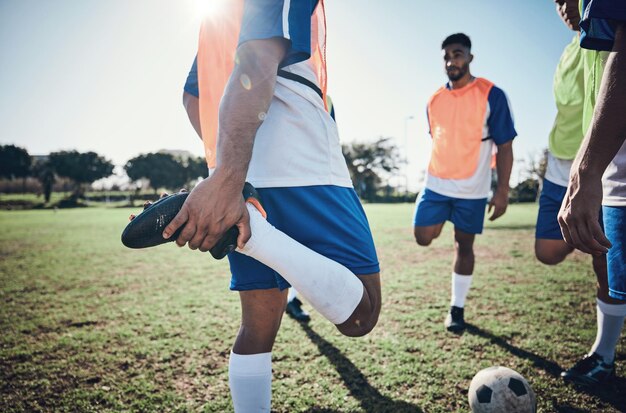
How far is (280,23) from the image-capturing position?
1126 millimetres

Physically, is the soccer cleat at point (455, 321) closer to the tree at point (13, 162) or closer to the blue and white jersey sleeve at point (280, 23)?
the blue and white jersey sleeve at point (280, 23)

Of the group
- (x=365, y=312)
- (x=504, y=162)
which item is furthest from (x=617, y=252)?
(x=504, y=162)

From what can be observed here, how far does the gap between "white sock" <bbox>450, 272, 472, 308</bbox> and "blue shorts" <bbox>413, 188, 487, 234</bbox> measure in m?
0.46

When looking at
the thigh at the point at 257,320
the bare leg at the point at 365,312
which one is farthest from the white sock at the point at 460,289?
the thigh at the point at 257,320

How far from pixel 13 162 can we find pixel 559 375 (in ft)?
245

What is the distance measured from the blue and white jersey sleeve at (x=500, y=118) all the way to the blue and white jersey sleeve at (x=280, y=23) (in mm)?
2728

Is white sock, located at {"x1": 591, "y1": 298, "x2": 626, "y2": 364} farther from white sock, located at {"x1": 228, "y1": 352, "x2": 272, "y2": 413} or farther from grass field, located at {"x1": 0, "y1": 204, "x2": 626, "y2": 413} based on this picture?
white sock, located at {"x1": 228, "y1": 352, "x2": 272, "y2": 413}

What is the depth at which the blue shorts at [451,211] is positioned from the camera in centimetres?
322

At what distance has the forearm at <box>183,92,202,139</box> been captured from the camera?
1.86 meters

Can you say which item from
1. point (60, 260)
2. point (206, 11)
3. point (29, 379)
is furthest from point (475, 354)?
point (60, 260)

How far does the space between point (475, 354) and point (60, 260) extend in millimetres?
7622

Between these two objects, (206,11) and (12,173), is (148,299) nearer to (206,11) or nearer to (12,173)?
(206,11)

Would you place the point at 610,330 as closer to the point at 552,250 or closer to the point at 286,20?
the point at 552,250

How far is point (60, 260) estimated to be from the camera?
6578mm
